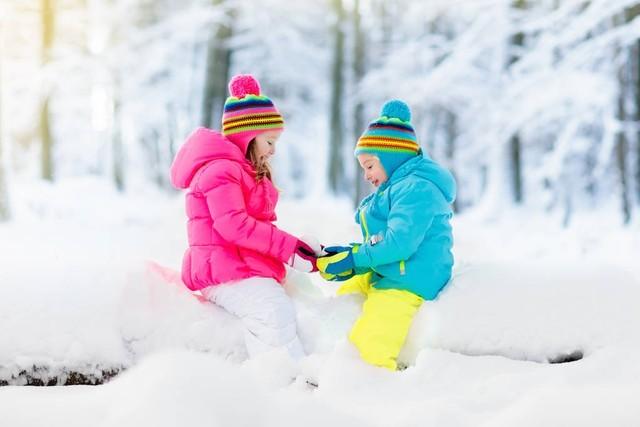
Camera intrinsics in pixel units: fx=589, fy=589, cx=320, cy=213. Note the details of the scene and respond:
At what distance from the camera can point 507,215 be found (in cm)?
1450

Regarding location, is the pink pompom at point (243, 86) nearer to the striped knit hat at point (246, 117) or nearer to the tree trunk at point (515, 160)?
the striped knit hat at point (246, 117)

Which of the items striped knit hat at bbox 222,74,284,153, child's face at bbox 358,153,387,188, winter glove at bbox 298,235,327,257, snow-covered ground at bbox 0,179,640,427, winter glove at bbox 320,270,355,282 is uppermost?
striped knit hat at bbox 222,74,284,153

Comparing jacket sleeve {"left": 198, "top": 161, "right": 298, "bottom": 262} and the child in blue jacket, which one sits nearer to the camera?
the child in blue jacket

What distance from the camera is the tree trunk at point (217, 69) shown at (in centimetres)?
1395

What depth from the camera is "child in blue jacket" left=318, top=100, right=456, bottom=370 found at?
10.00ft

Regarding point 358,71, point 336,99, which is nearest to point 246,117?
point 336,99

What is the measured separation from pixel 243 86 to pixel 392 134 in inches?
36.7

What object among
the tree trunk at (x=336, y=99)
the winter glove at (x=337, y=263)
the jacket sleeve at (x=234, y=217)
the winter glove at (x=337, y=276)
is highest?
the tree trunk at (x=336, y=99)

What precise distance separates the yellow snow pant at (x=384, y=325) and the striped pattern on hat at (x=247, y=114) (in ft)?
3.78

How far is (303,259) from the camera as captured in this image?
3332 millimetres

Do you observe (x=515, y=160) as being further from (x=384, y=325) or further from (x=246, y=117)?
(x=384, y=325)

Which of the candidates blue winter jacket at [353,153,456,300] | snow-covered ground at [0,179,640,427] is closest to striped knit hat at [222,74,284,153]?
blue winter jacket at [353,153,456,300]

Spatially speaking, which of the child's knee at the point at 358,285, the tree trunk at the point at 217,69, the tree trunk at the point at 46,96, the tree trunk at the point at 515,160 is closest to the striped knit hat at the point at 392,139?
the child's knee at the point at 358,285

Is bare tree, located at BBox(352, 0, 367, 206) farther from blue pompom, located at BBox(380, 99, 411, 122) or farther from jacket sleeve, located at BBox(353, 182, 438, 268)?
jacket sleeve, located at BBox(353, 182, 438, 268)
